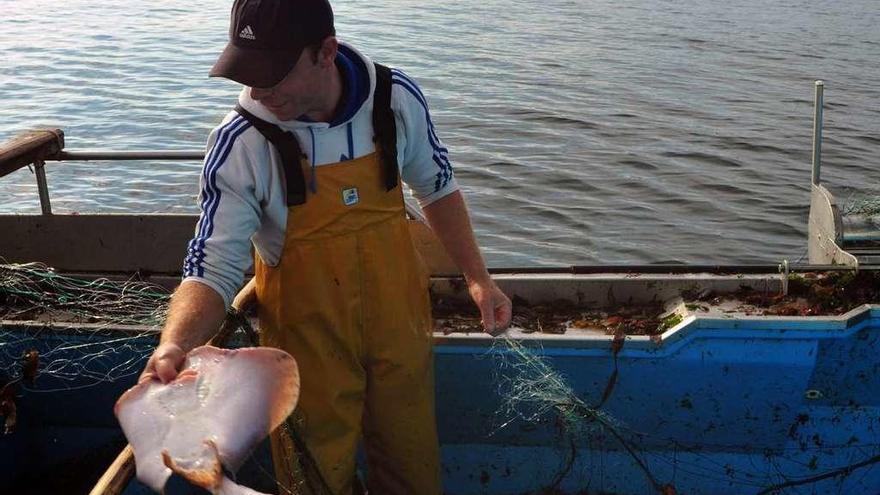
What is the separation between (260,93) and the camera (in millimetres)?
2992

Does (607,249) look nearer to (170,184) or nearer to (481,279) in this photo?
(170,184)

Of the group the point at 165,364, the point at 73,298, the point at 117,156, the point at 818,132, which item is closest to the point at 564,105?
the point at 818,132

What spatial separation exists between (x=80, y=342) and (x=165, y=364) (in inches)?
81.1

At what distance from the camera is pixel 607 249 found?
9859mm

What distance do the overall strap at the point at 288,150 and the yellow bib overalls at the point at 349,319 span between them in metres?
0.07

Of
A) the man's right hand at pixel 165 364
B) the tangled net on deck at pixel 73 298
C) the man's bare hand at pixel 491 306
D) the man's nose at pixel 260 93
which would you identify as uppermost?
the man's nose at pixel 260 93

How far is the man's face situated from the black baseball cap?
36mm

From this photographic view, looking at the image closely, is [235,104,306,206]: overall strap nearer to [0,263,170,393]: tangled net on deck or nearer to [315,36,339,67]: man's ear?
[315,36,339,67]: man's ear

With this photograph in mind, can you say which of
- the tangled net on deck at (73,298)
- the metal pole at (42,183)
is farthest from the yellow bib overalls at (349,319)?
the metal pole at (42,183)

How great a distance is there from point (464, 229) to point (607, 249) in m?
6.38

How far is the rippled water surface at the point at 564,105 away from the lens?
10695 mm

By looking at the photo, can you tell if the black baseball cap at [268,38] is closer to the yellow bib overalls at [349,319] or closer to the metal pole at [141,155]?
the yellow bib overalls at [349,319]

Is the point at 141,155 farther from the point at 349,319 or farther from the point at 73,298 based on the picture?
the point at 349,319

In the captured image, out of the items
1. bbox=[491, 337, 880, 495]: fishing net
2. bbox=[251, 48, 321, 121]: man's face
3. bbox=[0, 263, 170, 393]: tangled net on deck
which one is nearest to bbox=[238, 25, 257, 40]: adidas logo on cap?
bbox=[251, 48, 321, 121]: man's face
